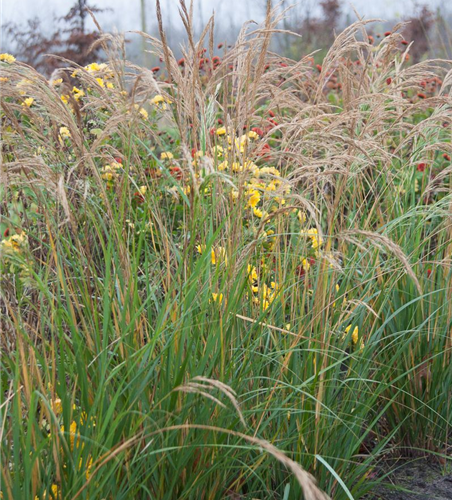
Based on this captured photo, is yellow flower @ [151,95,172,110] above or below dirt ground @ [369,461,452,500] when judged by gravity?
above

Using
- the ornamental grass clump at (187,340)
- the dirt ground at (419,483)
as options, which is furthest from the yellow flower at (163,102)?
the dirt ground at (419,483)

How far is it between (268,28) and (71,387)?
131 cm

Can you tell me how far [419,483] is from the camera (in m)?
2.52

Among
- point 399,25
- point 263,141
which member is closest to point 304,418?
point 263,141

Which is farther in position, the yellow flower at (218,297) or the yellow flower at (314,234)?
the yellow flower at (218,297)

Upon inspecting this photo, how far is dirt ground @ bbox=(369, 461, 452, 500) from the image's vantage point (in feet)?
7.88

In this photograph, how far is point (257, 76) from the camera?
209 centimetres

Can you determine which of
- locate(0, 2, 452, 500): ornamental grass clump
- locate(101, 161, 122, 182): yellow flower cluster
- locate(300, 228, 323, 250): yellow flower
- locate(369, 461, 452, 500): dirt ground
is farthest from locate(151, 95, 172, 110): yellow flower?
locate(369, 461, 452, 500): dirt ground

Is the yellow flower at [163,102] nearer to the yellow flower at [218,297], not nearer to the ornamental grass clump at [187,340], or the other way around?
the ornamental grass clump at [187,340]

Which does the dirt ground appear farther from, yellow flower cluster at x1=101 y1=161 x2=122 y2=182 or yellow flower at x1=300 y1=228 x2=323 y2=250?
yellow flower cluster at x1=101 y1=161 x2=122 y2=182

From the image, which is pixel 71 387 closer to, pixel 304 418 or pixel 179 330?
pixel 179 330

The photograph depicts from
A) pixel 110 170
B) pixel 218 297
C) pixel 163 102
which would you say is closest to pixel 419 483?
pixel 218 297

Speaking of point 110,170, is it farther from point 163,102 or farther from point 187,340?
point 163,102

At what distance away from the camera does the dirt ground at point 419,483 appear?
7.88ft
